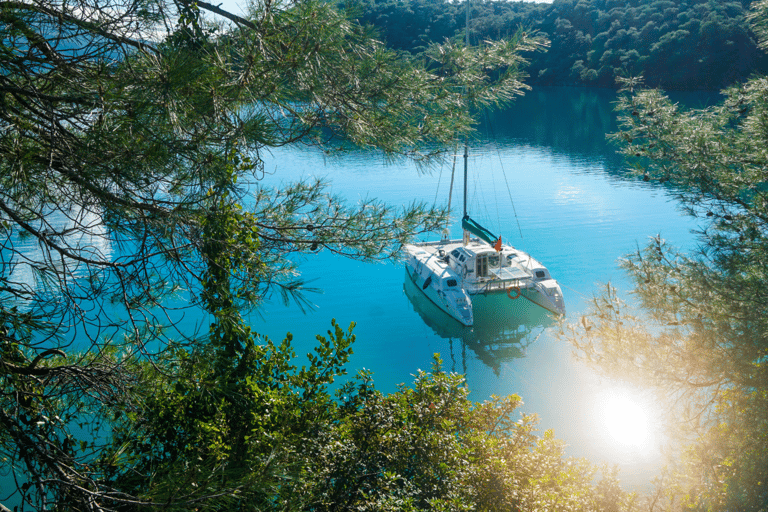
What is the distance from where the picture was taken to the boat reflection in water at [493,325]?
11.6 m

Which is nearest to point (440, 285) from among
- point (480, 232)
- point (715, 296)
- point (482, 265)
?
point (482, 265)

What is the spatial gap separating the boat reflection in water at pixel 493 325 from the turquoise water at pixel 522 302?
3 centimetres

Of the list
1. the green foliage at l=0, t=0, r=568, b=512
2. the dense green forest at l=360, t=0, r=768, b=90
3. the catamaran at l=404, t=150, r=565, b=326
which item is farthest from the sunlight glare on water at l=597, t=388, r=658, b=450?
the dense green forest at l=360, t=0, r=768, b=90

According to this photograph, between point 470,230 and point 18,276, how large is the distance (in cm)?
1076

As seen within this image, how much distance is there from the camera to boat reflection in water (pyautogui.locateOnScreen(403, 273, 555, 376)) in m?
11.6

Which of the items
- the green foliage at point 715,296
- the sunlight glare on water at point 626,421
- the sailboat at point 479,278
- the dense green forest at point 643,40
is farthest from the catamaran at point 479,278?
the dense green forest at point 643,40

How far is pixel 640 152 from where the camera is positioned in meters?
4.65

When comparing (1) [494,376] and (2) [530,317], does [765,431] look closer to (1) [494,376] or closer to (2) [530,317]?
(1) [494,376]

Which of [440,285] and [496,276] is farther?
[496,276]

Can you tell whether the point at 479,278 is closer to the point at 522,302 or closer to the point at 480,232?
the point at 480,232

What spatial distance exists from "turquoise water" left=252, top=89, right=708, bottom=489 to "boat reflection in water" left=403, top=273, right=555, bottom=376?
0.11 ft

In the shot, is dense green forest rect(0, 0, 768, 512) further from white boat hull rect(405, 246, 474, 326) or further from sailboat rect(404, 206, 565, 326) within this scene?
sailboat rect(404, 206, 565, 326)

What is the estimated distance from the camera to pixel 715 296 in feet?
13.8

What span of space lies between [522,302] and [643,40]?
29.8 meters
